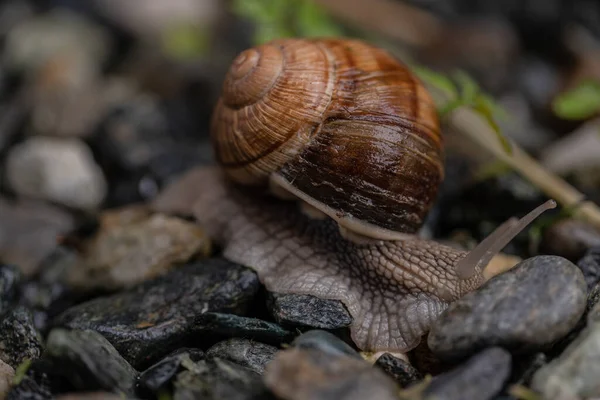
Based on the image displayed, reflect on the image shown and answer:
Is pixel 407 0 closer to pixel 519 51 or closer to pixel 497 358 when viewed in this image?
pixel 519 51

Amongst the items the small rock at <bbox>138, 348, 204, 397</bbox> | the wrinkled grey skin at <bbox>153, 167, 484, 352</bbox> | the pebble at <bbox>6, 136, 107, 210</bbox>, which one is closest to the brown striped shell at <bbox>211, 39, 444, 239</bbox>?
the wrinkled grey skin at <bbox>153, 167, 484, 352</bbox>

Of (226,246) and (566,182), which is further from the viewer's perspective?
(566,182)

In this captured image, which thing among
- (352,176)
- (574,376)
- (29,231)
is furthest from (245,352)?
(29,231)

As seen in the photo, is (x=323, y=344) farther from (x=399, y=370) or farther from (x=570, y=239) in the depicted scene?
(x=570, y=239)

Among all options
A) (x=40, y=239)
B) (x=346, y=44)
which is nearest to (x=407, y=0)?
(x=346, y=44)

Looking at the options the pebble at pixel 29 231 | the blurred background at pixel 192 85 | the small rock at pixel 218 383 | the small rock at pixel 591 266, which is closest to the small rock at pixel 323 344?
the small rock at pixel 218 383

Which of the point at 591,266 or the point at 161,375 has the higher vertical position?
the point at 591,266
